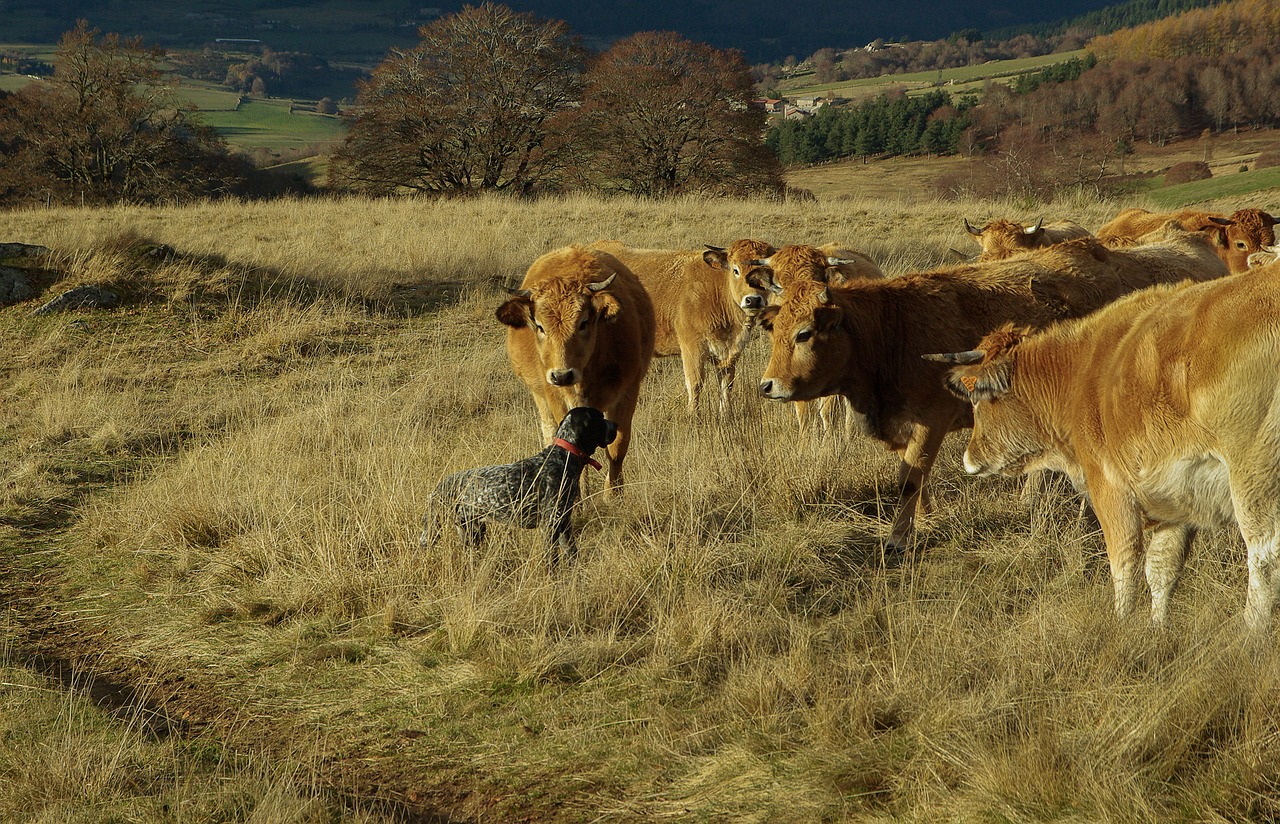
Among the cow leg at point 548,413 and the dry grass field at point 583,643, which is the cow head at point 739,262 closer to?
the dry grass field at point 583,643

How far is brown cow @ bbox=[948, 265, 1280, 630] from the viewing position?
4.29 meters

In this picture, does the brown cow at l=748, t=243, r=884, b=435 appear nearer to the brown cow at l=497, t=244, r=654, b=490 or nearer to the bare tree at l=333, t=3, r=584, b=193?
the brown cow at l=497, t=244, r=654, b=490

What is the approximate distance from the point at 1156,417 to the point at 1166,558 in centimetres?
97

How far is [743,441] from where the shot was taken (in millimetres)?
8070

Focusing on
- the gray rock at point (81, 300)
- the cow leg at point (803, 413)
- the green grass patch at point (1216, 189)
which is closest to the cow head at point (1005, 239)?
the cow leg at point (803, 413)

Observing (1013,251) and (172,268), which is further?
(172,268)

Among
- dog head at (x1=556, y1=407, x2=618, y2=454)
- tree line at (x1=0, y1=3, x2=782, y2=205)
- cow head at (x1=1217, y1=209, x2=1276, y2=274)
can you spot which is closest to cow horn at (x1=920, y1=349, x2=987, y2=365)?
dog head at (x1=556, y1=407, x2=618, y2=454)

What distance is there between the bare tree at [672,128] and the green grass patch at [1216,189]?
12.2 meters

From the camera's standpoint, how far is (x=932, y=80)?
382 ft

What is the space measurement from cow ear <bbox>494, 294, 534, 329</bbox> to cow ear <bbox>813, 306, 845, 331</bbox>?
2004 mm

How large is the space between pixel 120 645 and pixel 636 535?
2873 mm

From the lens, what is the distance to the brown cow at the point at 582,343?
281 inches

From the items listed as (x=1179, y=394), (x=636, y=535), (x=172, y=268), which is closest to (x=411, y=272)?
(x=172, y=268)

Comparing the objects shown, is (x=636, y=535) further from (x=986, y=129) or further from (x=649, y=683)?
(x=986, y=129)
